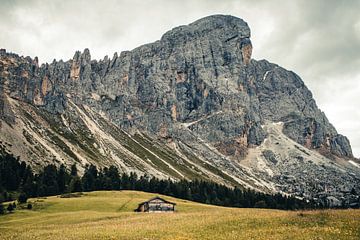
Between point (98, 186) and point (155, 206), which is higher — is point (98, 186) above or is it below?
above

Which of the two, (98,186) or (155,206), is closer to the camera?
(155,206)

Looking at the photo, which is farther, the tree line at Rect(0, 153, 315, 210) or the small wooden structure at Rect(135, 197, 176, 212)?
the tree line at Rect(0, 153, 315, 210)

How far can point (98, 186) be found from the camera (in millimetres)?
148000

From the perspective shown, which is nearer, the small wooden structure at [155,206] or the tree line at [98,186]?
the small wooden structure at [155,206]

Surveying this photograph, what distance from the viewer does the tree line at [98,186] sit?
133 meters

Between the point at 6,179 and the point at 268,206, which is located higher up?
the point at 6,179

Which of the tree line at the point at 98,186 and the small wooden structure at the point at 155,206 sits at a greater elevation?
the tree line at the point at 98,186

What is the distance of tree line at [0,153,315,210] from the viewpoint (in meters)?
133

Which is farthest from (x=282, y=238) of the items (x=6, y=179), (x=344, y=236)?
(x=6, y=179)

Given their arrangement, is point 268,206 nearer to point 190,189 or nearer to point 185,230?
point 190,189

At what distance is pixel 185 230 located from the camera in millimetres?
36344

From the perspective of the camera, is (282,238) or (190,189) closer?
(282,238)

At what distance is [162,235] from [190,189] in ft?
438

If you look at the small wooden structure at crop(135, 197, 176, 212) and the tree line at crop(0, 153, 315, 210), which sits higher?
the tree line at crop(0, 153, 315, 210)
